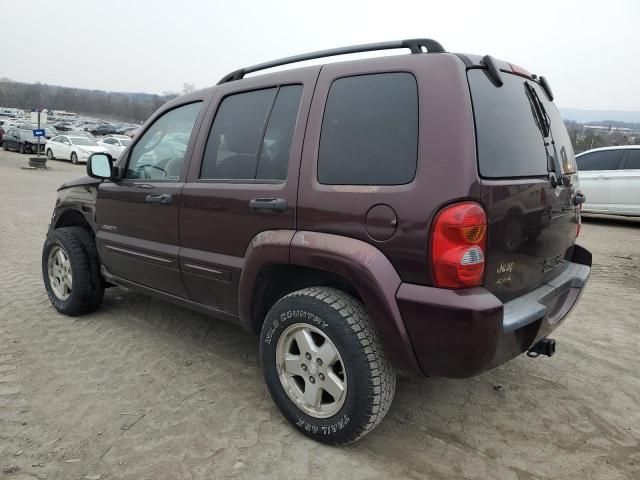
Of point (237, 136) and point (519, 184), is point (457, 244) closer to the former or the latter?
point (519, 184)

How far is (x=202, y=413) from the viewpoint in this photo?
281cm

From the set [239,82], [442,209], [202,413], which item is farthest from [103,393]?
[442,209]

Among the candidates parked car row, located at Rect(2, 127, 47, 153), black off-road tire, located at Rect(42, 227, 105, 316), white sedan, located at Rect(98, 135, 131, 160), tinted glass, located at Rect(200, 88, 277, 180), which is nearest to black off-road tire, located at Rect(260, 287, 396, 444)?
tinted glass, located at Rect(200, 88, 277, 180)

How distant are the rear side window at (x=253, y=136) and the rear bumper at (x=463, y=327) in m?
1.05

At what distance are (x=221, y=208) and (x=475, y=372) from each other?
5.42 feet

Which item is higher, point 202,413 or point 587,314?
point 587,314

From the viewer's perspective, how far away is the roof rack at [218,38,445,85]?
7.95ft

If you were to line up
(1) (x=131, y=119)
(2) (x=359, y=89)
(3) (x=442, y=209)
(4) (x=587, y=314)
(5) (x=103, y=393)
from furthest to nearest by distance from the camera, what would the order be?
(1) (x=131, y=119) → (4) (x=587, y=314) → (5) (x=103, y=393) → (2) (x=359, y=89) → (3) (x=442, y=209)

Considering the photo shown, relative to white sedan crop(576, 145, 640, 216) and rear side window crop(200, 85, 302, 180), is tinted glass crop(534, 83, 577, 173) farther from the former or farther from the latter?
white sedan crop(576, 145, 640, 216)

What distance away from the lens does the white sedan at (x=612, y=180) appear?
31.8 ft

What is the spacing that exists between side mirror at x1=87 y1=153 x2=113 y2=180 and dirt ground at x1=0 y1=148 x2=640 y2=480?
4.05 feet

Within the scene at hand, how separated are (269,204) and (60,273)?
263 cm

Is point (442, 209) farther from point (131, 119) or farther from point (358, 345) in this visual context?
point (131, 119)

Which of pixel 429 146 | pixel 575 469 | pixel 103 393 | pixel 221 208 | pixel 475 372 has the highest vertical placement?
pixel 429 146
